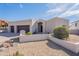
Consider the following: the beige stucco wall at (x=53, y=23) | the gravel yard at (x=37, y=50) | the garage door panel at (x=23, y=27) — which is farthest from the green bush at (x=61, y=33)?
the garage door panel at (x=23, y=27)

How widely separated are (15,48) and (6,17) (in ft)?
2.51

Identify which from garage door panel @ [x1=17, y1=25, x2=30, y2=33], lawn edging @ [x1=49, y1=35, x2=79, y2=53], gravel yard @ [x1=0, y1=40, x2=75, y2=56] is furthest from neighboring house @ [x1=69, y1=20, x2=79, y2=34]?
garage door panel @ [x1=17, y1=25, x2=30, y2=33]

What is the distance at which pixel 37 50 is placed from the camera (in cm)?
373

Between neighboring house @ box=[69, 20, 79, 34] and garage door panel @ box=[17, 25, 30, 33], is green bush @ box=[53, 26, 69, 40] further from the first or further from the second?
garage door panel @ box=[17, 25, 30, 33]

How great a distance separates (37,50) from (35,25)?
606 millimetres

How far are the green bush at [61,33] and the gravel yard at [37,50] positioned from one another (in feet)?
0.92

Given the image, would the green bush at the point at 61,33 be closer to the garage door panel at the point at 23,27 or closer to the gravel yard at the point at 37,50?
the gravel yard at the point at 37,50

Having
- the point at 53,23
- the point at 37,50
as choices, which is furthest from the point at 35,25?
the point at 37,50

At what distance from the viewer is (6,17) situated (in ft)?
12.3

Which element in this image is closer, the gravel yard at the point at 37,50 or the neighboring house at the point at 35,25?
the gravel yard at the point at 37,50

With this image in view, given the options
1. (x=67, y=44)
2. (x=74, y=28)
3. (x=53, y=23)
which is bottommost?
(x=67, y=44)

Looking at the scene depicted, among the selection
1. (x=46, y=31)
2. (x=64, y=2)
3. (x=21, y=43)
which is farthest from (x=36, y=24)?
(x=64, y=2)

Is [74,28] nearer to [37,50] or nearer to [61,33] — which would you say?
[61,33]

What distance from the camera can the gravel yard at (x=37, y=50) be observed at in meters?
3.67
